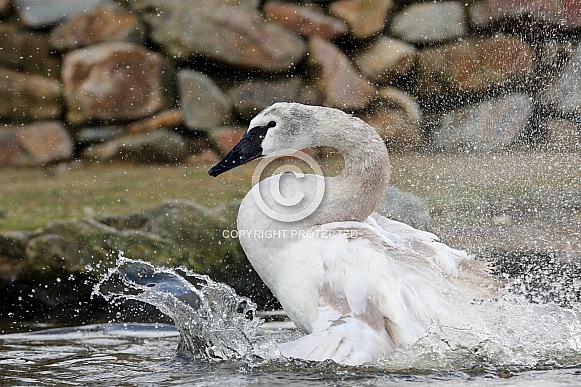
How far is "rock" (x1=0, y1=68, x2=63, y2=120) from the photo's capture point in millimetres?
7371

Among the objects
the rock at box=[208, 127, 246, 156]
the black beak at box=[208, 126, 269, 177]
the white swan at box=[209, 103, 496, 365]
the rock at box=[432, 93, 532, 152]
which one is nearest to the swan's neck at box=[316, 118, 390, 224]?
the white swan at box=[209, 103, 496, 365]

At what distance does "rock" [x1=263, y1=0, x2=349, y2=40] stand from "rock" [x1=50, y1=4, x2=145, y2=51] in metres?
1.00

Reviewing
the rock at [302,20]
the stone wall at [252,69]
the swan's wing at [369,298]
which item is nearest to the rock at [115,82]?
the stone wall at [252,69]

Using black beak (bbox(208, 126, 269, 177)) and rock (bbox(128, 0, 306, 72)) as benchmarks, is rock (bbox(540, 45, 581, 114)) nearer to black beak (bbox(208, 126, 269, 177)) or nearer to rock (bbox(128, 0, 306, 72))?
rock (bbox(128, 0, 306, 72))

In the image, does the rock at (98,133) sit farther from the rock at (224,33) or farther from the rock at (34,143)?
the rock at (224,33)

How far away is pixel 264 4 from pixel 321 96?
0.81m

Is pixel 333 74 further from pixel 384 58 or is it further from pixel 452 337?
pixel 452 337

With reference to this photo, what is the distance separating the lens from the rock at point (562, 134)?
725 centimetres

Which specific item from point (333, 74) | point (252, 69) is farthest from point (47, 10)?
point (333, 74)

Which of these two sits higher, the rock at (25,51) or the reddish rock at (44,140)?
the rock at (25,51)

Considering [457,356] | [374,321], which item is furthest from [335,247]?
[457,356]

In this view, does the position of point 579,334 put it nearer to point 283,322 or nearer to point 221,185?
point 283,322

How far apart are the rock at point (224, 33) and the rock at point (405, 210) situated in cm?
209

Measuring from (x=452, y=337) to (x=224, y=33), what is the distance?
438 centimetres
